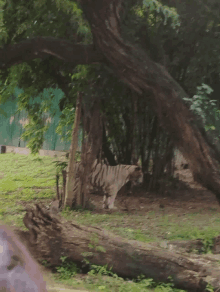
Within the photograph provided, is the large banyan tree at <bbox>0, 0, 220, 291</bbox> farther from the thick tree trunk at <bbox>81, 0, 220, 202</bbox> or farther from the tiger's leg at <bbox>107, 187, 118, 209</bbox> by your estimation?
the tiger's leg at <bbox>107, 187, 118, 209</bbox>

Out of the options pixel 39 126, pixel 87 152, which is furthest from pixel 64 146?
pixel 87 152

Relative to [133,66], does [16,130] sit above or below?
below

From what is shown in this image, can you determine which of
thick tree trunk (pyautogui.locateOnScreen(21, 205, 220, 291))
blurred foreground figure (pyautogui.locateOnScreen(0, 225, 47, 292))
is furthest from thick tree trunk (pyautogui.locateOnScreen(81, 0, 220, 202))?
blurred foreground figure (pyautogui.locateOnScreen(0, 225, 47, 292))

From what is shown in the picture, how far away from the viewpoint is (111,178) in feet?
19.1

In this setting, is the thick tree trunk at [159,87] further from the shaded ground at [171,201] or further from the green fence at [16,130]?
the green fence at [16,130]

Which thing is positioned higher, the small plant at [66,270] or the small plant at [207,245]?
the small plant at [207,245]

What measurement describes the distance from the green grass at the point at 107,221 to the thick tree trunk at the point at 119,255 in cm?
11

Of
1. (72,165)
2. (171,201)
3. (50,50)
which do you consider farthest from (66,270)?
(171,201)

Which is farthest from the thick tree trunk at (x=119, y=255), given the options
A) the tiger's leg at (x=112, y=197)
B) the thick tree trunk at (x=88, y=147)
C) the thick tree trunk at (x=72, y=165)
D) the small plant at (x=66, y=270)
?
the tiger's leg at (x=112, y=197)

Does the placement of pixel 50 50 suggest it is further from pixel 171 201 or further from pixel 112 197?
pixel 171 201

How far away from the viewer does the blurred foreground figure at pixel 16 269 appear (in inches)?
24.0

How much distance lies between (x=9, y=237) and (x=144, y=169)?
21.1 feet

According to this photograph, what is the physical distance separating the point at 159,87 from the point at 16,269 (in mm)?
4521

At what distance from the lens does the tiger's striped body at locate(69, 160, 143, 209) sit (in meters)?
5.62
